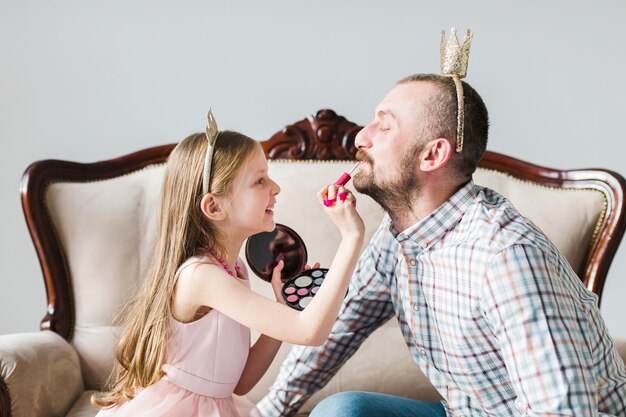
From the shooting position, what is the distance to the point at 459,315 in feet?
4.38

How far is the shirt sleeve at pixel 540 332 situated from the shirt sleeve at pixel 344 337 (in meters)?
0.39

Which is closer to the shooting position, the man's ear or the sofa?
the man's ear

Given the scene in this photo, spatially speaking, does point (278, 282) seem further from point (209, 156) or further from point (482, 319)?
point (482, 319)

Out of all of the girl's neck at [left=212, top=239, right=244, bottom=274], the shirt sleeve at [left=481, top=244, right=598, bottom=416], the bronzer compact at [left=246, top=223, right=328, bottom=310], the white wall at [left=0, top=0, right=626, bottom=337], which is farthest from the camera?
the white wall at [left=0, top=0, right=626, bottom=337]

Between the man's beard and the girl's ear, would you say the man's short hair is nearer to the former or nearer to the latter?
the man's beard

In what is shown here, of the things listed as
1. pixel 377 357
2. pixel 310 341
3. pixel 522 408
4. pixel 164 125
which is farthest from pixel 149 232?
pixel 522 408

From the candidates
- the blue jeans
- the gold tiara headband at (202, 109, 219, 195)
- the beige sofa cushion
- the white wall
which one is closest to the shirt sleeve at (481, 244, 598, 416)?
the blue jeans

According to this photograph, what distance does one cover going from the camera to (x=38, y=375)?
1.76 m

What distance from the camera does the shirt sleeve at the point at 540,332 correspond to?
115 centimetres

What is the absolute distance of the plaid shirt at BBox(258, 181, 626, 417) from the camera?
1172mm

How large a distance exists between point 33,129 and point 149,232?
797 millimetres

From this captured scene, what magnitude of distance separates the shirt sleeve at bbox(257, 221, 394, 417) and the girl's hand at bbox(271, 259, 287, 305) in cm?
17

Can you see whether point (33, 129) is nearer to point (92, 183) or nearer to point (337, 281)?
point (92, 183)

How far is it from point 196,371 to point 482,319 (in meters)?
0.56
